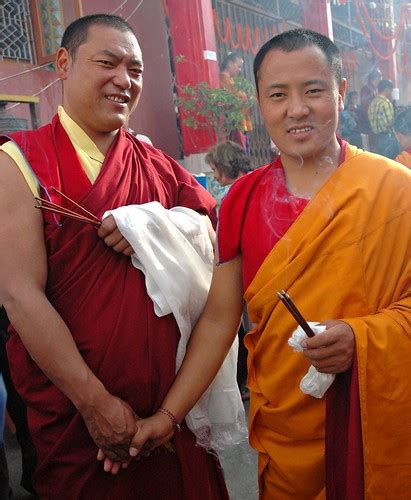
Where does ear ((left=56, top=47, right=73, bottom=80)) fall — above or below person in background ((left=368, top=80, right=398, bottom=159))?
above

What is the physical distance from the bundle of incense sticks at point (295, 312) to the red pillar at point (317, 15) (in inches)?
392

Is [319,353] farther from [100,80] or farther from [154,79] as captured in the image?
[154,79]

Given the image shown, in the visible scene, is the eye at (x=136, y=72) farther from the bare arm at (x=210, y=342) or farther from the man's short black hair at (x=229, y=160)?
the man's short black hair at (x=229, y=160)

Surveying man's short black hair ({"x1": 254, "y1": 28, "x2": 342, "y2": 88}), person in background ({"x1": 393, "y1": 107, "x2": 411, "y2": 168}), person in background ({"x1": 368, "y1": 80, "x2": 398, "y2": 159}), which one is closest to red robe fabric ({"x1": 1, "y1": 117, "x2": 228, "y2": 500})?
man's short black hair ({"x1": 254, "y1": 28, "x2": 342, "y2": 88})

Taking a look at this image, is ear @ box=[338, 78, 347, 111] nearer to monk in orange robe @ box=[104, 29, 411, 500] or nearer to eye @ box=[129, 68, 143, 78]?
monk in orange robe @ box=[104, 29, 411, 500]

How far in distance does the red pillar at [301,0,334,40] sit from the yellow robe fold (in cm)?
968

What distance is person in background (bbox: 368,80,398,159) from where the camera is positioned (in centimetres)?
953

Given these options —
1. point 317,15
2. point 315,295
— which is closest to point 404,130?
point 315,295

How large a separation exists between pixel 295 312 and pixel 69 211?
0.71 metres

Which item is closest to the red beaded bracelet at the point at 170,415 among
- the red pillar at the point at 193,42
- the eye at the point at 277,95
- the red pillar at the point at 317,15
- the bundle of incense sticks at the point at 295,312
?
the bundle of incense sticks at the point at 295,312

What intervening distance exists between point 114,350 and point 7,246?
0.43 meters

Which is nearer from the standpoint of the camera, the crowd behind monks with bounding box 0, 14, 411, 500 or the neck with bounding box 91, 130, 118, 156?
the crowd behind monks with bounding box 0, 14, 411, 500

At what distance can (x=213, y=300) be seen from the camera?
1.80 m

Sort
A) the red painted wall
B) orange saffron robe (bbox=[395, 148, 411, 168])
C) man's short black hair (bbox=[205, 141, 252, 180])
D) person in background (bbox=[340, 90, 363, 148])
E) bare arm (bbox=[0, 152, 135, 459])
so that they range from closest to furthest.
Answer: bare arm (bbox=[0, 152, 135, 459]) → orange saffron robe (bbox=[395, 148, 411, 168]) → man's short black hair (bbox=[205, 141, 252, 180]) → the red painted wall → person in background (bbox=[340, 90, 363, 148])
